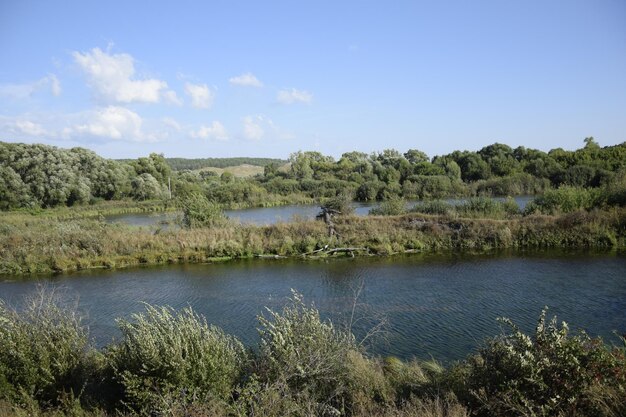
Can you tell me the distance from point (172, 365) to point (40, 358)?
2.98m

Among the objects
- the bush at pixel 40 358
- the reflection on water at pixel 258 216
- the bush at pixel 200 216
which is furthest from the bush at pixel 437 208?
the bush at pixel 40 358

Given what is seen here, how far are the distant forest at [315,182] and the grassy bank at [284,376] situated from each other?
1334 inches

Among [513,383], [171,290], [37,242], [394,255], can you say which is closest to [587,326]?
[513,383]

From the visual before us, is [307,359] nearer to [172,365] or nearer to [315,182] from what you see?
[172,365]

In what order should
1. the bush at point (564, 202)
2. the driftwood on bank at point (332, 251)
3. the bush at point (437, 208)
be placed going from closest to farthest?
1. the driftwood on bank at point (332, 251)
2. the bush at point (564, 202)
3. the bush at point (437, 208)

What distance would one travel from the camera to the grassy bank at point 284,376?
5.97m

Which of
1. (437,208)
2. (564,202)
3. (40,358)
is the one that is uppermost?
(564,202)

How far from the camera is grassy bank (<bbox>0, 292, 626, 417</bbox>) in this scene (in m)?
5.97

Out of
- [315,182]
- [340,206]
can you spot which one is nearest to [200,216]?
[340,206]

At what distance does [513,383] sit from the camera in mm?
6066

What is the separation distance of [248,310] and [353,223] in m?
14.4

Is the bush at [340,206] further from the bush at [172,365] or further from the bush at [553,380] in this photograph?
the bush at [553,380]

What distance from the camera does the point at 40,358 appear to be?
8.08 metres

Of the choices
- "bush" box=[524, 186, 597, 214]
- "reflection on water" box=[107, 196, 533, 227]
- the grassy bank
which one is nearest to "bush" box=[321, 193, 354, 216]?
"reflection on water" box=[107, 196, 533, 227]
